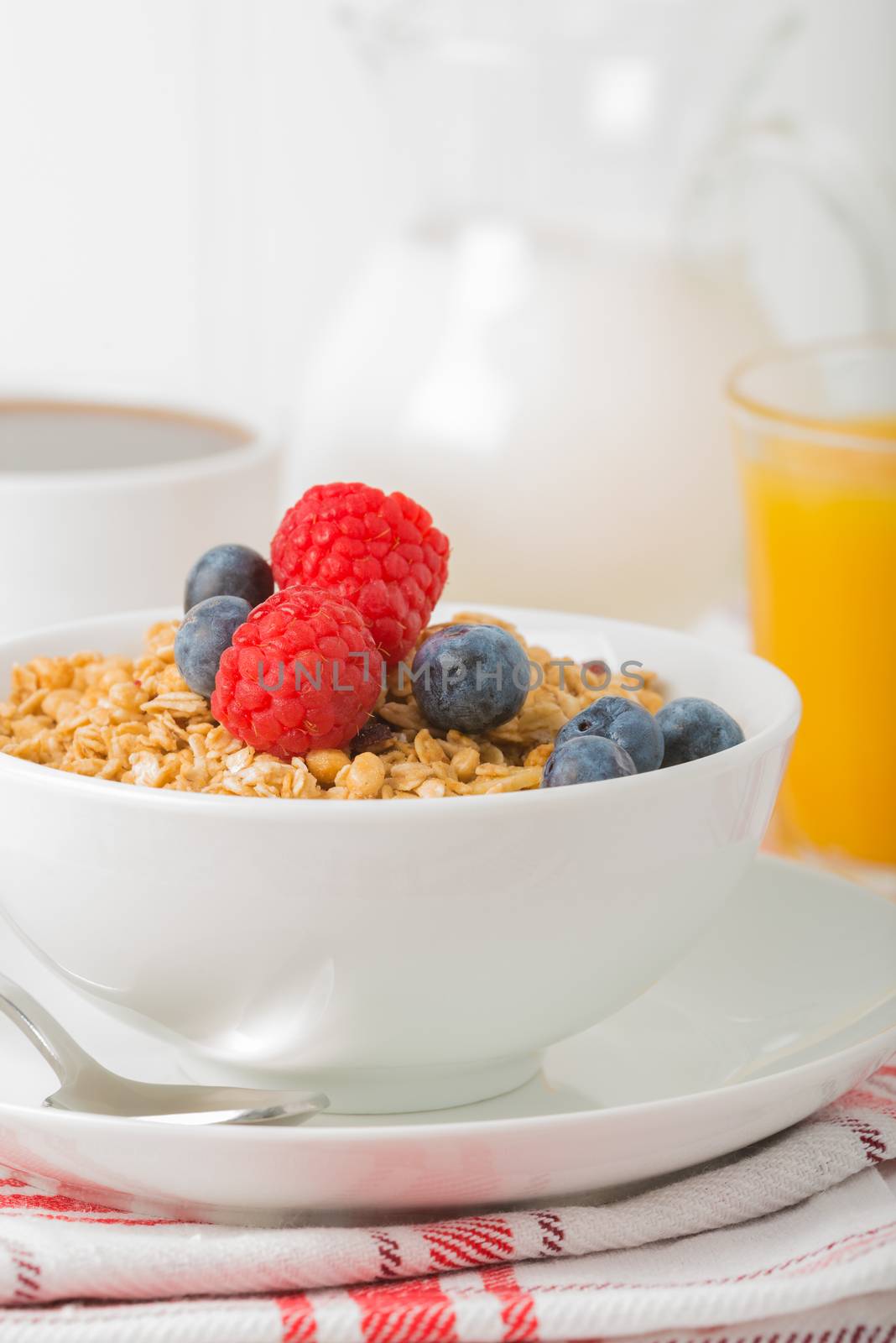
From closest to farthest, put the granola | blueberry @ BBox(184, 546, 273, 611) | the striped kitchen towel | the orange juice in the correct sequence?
the striped kitchen towel, the granola, blueberry @ BBox(184, 546, 273, 611), the orange juice

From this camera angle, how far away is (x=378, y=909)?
0.57 metres

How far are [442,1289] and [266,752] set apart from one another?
8.4 inches

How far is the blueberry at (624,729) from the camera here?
0.64m

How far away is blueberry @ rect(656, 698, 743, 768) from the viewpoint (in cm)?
67

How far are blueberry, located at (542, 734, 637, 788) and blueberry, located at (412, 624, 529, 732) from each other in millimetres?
53

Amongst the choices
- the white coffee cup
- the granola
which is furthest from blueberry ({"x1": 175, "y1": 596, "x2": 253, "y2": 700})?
the white coffee cup

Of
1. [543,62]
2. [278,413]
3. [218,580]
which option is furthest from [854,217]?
[218,580]

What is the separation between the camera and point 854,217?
1263 millimetres

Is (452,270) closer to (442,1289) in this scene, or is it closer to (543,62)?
(543,62)

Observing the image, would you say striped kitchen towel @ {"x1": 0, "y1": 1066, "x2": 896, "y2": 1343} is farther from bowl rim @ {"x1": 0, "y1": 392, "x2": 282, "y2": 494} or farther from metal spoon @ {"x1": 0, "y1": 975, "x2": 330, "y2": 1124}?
bowl rim @ {"x1": 0, "y1": 392, "x2": 282, "y2": 494}

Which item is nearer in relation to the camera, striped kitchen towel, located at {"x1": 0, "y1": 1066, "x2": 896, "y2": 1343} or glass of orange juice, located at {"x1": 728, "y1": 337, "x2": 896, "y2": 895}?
striped kitchen towel, located at {"x1": 0, "y1": 1066, "x2": 896, "y2": 1343}

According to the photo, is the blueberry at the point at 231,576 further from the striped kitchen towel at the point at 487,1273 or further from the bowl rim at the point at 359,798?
the striped kitchen towel at the point at 487,1273

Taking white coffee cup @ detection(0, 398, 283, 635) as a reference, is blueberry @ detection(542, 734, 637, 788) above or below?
above

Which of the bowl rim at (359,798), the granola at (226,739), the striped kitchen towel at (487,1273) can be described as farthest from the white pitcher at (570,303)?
the striped kitchen towel at (487,1273)
